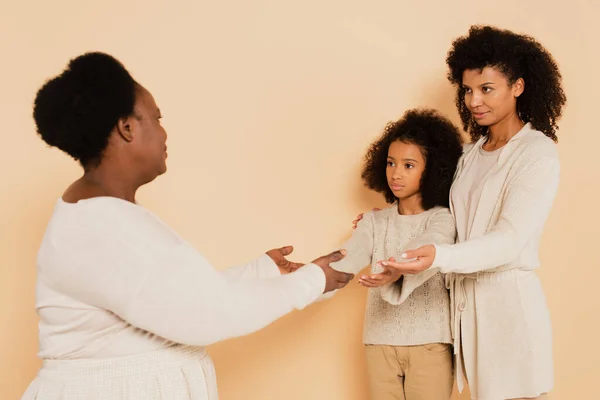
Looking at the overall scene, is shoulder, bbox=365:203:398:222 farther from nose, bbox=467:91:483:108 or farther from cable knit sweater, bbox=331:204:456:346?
nose, bbox=467:91:483:108

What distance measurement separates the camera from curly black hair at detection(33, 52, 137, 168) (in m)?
1.50

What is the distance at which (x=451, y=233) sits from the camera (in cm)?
212

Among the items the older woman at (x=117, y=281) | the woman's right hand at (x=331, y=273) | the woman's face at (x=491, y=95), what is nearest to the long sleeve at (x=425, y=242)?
the woman's right hand at (x=331, y=273)

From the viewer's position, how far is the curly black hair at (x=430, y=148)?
2.20 metres

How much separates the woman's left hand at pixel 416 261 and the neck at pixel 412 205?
1.40 ft

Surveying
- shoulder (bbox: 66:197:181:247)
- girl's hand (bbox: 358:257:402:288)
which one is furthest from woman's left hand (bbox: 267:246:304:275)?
shoulder (bbox: 66:197:181:247)

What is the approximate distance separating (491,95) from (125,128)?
44.4 inches

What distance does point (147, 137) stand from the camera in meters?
1.61

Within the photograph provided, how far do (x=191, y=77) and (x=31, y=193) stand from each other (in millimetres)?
768

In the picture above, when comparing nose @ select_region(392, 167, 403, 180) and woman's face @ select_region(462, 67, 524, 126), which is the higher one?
woman's face @ select_region(462, 67, 524, 126)

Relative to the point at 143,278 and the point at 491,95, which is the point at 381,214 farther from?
the point at 143,278

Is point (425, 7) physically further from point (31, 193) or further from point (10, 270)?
point (10, 270)

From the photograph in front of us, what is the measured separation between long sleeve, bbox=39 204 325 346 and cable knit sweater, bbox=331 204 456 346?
28.3 inches

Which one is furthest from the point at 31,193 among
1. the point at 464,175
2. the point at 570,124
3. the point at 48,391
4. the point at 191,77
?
the point at 570,124
